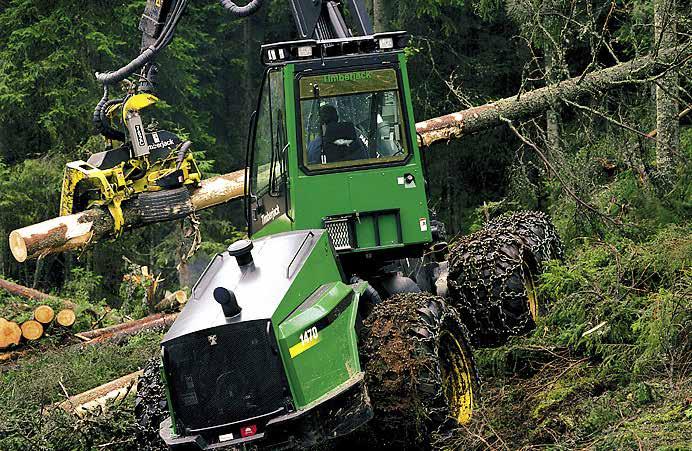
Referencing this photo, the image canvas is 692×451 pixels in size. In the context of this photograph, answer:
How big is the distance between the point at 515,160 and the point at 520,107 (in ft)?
9.00

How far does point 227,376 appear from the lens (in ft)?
23.0

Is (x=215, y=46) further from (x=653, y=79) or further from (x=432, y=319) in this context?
(x=432, y=319)

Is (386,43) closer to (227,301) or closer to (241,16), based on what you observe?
(241,16)

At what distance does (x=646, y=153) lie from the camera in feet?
43.2

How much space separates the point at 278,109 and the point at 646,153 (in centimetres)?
554

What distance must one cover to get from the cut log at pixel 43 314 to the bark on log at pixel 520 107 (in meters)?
5.41

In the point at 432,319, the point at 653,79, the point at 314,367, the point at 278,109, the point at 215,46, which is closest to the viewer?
the point at 314,367

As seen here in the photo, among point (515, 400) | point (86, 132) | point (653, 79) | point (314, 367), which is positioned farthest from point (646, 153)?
point (86, 132)

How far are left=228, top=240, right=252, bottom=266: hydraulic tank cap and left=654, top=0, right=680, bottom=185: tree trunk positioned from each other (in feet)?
17.7

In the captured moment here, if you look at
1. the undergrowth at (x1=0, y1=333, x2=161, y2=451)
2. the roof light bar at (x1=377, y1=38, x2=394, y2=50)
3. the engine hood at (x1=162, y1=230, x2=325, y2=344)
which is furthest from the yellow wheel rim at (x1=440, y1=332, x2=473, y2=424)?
the undergrowth at (x1=0, y1=333, x2=161, y2=451)

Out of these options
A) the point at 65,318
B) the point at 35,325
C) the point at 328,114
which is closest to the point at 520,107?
the point at 328,114

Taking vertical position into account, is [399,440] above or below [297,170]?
below

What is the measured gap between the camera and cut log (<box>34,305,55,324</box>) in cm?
1448

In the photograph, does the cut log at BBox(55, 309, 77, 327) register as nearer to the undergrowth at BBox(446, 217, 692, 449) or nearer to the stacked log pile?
the stacked log pile
